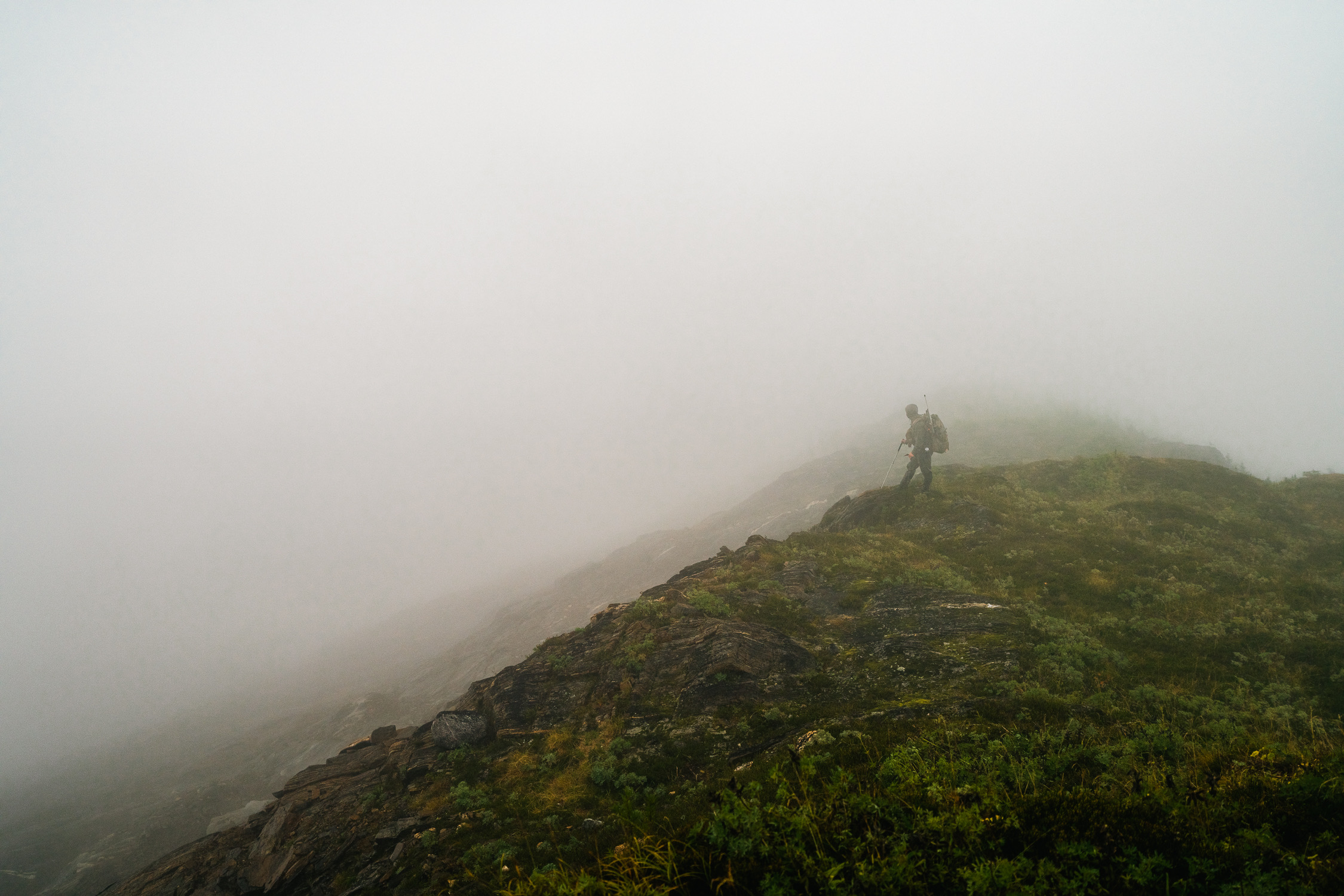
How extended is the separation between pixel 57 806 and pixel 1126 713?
80.7m

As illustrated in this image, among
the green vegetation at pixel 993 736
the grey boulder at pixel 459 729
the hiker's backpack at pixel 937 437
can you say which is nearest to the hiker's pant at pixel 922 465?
the hiker's backpack at pixel 937 437

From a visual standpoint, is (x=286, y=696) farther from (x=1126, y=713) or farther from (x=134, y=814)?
(x=1126, y=713)

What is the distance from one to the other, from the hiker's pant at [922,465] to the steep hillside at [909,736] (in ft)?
9.19

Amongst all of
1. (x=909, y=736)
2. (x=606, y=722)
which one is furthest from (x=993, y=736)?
(x=606, y=722)

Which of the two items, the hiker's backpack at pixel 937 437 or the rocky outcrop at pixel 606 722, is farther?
the hiker's backpack at pixel 937 437

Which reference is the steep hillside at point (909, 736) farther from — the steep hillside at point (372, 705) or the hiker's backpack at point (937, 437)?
the steep hillside at point (372, 705)

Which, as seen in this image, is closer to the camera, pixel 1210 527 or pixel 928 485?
pixel 1210 527

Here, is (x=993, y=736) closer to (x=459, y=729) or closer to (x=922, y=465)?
(x=459, y=729)

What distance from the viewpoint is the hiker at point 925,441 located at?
22.4 m

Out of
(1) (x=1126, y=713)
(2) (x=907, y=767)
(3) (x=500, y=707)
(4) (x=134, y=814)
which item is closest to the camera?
(2) (x=907, y=767)

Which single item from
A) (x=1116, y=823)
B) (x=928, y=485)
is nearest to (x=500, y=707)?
(x=1116, y=823)

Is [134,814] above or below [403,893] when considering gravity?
below

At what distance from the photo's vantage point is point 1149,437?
43969 millimetres

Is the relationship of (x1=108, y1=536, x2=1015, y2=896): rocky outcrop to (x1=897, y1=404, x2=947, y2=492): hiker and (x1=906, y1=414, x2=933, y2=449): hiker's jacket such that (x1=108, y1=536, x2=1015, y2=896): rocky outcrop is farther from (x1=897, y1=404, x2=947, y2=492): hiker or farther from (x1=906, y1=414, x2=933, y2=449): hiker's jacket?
(x1=906, y1=414, x2=933, y2=449): hiker's jacket
